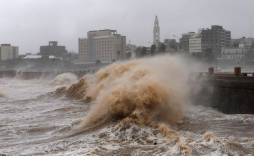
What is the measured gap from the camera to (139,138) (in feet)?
30.8

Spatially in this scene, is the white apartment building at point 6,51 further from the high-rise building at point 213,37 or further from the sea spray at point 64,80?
the sea spray at point 64,80

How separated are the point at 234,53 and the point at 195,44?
2354cm

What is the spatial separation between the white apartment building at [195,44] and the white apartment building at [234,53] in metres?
15.5

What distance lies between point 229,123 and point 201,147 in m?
4.60

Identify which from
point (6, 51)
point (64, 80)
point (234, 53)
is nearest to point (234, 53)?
point (234, 53)

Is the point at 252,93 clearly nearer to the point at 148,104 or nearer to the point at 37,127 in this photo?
the point at 148,104

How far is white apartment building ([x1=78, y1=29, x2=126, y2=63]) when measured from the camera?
113150mm

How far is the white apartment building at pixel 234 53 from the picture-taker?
316 feet

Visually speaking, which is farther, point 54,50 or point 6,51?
point 6,51

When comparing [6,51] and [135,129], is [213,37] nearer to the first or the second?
[135,129]

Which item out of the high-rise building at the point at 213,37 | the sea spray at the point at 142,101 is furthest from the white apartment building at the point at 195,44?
the sea spray at the point at 142,101

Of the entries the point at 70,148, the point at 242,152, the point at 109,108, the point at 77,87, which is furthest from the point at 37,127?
the point at 77,87

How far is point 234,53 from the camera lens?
99.1 metres

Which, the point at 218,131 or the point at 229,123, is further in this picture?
the point at 229,123
